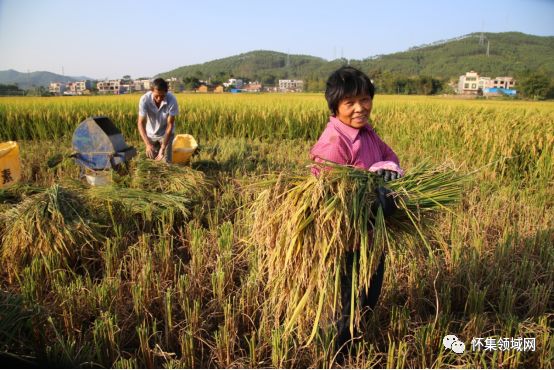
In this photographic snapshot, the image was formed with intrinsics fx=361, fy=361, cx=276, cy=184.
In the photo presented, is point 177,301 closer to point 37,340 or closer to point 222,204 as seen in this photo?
point 37,340

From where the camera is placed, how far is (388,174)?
1.51 metres

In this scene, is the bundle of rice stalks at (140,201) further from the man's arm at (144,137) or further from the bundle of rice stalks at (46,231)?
the man's arm at (144,137)

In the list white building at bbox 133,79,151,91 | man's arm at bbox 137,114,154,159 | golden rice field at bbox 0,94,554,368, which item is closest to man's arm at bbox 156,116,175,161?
man's arm at bbox 137,114,154,159

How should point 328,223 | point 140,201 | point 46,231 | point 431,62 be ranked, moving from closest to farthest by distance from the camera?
1. point 328,223
2. point 46,231
3. point 140,201
4. point 431,62

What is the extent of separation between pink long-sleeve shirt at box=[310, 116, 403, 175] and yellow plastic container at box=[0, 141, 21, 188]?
3.72 metres

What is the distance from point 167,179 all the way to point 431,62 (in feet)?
419

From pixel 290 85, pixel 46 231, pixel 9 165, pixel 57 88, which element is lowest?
pixel 46 231

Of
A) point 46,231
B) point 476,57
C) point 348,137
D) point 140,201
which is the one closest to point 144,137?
point 140,201

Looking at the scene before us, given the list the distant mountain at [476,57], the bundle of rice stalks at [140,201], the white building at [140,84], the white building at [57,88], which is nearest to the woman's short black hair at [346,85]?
the bundle of rice stalks at [140,201]

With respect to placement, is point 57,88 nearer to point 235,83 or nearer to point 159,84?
point 159,84

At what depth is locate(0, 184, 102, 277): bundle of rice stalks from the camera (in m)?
2.56

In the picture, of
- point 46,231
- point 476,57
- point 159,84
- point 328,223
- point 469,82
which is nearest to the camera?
point 328,223

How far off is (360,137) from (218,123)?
720 centimetres

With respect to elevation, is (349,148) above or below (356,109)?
below
